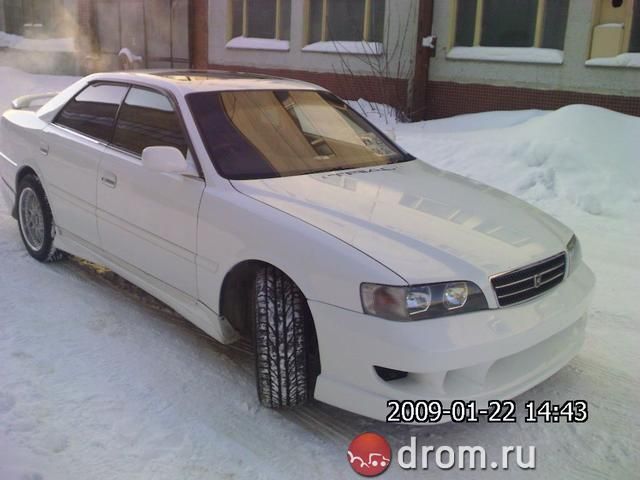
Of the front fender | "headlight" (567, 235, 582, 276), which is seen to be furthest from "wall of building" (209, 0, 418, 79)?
the front fender

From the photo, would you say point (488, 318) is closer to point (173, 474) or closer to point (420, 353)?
point (420, 353)

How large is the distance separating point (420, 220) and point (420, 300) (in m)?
0.56

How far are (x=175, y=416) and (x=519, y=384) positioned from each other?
153cm

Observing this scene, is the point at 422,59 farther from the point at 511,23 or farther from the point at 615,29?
the point at 615,29

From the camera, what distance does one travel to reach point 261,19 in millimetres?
13758

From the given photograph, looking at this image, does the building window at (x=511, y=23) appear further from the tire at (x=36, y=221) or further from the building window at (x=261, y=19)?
the tire at (x=36, y=221)

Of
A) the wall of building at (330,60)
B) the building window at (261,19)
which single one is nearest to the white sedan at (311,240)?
the wall of building at (330,60)

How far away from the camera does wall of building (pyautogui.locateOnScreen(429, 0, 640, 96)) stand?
29.3 ft

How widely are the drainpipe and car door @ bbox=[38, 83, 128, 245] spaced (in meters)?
7.09

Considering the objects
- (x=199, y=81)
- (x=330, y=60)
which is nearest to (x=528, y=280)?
(x=199, y=81)

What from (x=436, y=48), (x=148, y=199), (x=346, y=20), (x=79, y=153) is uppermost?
(x=346, y=20)

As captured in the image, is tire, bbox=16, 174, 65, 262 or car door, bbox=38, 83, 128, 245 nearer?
car door, bbox=38, 83, 128, 245

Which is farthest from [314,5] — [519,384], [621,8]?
[519,384]

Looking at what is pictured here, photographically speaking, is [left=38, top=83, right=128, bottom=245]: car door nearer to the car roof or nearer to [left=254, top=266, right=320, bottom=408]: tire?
the car roof
